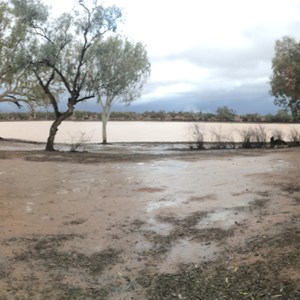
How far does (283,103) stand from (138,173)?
63.1ft

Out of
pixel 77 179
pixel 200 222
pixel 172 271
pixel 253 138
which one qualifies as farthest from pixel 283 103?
pixel 172 271

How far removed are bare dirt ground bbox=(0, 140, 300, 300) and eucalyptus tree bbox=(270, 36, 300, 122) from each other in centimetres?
1527

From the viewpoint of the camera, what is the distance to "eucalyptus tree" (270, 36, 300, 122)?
79.3 feet

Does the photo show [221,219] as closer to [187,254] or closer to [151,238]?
[151,238]

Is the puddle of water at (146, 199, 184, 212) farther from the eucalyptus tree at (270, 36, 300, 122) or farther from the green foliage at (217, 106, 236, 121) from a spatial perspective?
the green foliage at (217, 106, 236, 121)

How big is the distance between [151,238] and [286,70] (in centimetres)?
2090

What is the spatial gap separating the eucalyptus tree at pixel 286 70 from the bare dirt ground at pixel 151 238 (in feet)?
50.1

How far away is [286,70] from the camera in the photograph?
79.8 feet

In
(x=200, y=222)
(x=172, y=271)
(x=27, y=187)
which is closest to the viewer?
(x=172, y=271)

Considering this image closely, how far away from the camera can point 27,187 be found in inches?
376

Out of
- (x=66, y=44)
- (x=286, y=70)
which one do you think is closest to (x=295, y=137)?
(x=286, y=70)

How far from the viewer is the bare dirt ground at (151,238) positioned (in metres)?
4.41

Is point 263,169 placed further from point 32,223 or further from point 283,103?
point 283,103

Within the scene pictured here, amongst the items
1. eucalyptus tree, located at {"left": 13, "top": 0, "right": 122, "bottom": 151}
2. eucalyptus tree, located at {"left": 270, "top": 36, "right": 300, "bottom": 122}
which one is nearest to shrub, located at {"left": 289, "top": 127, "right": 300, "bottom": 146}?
eucalyptus tree, located at {"left": 270, "top": 36, "right": 300, "bottom": 122}
